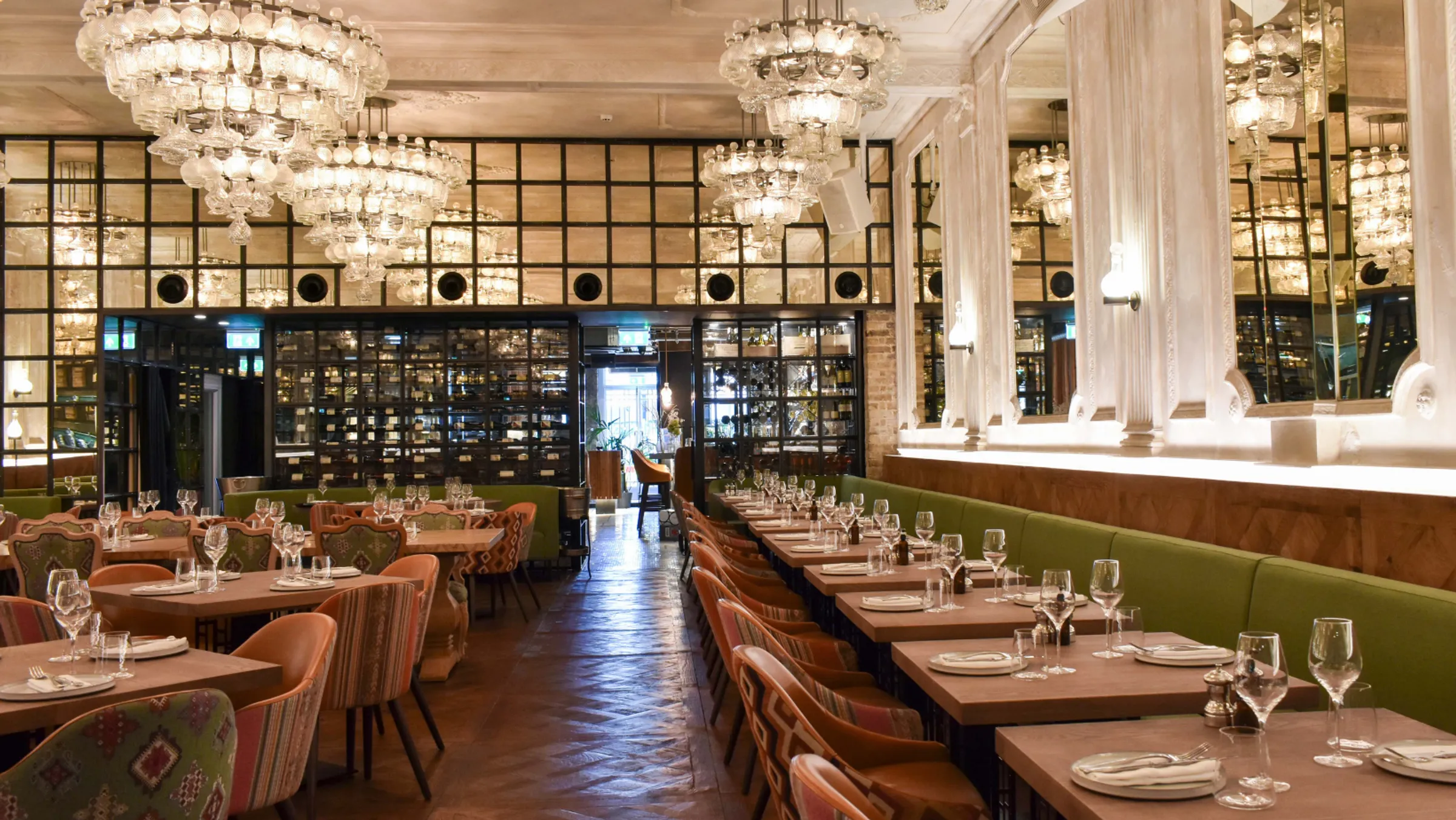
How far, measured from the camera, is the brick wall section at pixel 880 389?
40.2ft

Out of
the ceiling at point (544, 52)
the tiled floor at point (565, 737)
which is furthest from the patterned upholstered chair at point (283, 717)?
the ceiling at point (544, 52)

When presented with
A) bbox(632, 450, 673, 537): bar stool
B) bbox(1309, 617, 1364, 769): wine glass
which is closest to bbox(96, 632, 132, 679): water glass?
bbox(1309, 617, 1364, 769): wine glass

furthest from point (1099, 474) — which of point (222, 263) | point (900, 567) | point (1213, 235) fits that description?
point (222, 263)

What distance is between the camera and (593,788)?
439 centimetres

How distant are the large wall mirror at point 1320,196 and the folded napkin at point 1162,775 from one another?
2.98 m

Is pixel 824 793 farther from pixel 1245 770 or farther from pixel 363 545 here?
pixel 363 545

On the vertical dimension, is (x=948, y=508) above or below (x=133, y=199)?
below

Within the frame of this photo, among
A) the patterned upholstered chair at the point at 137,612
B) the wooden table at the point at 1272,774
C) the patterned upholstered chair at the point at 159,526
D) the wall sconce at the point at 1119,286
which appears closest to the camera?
the wooden table at the point at 1272,774

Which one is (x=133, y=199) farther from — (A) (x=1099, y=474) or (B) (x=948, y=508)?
(A) (x=1099, y=474)

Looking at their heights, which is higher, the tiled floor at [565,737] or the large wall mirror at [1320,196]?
the large wall mirror at [1320,196]

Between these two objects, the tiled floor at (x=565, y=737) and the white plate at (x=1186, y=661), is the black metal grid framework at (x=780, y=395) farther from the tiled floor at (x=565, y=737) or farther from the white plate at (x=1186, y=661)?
the white plate at (x=1186, y=661)

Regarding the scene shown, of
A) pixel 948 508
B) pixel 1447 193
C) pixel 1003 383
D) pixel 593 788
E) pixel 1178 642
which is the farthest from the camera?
pixel 1003 383

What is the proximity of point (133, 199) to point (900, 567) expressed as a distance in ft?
33.3

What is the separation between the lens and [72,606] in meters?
3.02
